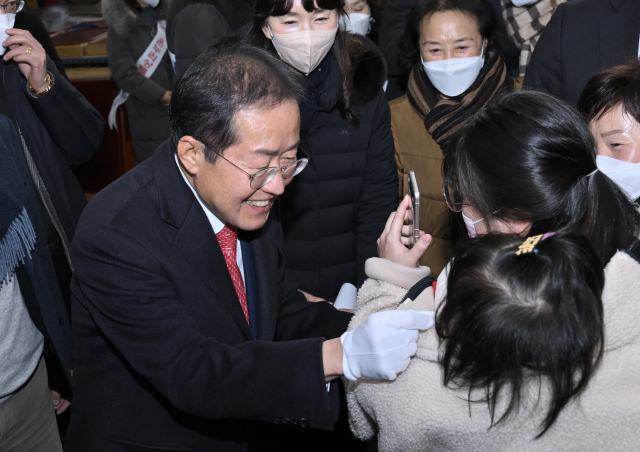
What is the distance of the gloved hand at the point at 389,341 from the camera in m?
1.29

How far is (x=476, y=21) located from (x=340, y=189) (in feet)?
3.11

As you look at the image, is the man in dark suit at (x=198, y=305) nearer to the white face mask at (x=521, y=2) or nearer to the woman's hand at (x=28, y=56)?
the woman's hand at (x=28, y=56)

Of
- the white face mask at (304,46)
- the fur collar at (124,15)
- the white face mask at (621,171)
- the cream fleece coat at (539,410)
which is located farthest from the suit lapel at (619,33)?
the fur collar at (124,15)

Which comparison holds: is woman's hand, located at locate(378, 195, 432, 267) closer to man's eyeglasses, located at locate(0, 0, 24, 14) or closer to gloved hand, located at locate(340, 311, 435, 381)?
gloved hand, located at locate(340, 311, 435, 381)

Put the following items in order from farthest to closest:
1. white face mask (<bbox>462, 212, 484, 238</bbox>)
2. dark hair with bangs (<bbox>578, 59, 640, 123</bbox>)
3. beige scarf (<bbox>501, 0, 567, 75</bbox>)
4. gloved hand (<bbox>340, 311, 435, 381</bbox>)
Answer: beige scarf (<bbox>501, 0, 567, 75</bbox>), dark hair with bangs (<bbox>578, 59, 640, 123</bbox>), white face mask (<bbox>462, 212, 484, 238</bbox>), gloved hand (<bbox>340, 311, 435, 381</bbox>)

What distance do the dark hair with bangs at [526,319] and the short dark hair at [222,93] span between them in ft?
1.93

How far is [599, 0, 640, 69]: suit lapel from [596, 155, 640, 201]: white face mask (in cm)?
80

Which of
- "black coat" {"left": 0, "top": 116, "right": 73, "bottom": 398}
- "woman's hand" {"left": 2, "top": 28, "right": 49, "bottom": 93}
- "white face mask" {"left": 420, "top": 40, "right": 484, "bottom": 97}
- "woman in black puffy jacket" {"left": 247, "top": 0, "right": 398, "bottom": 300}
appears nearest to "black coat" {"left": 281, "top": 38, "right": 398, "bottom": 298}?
"woman in black puffy jacket" {"left": 247, "top": 0, "right": 398, "bottom": 300}

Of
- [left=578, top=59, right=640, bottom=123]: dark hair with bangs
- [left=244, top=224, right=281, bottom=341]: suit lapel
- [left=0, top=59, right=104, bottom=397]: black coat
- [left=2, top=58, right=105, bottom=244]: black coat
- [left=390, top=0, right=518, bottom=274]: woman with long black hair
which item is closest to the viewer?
[left=244, top=224, right=281, bottom=341]: suit lapel

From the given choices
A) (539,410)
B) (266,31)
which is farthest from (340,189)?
(539,410)

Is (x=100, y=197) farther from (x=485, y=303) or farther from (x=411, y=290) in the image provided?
(x=485, y=303)

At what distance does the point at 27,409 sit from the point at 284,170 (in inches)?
41.9

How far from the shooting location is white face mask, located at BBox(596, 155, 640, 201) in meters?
1.74

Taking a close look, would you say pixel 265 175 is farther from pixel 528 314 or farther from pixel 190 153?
pixel 528 314
